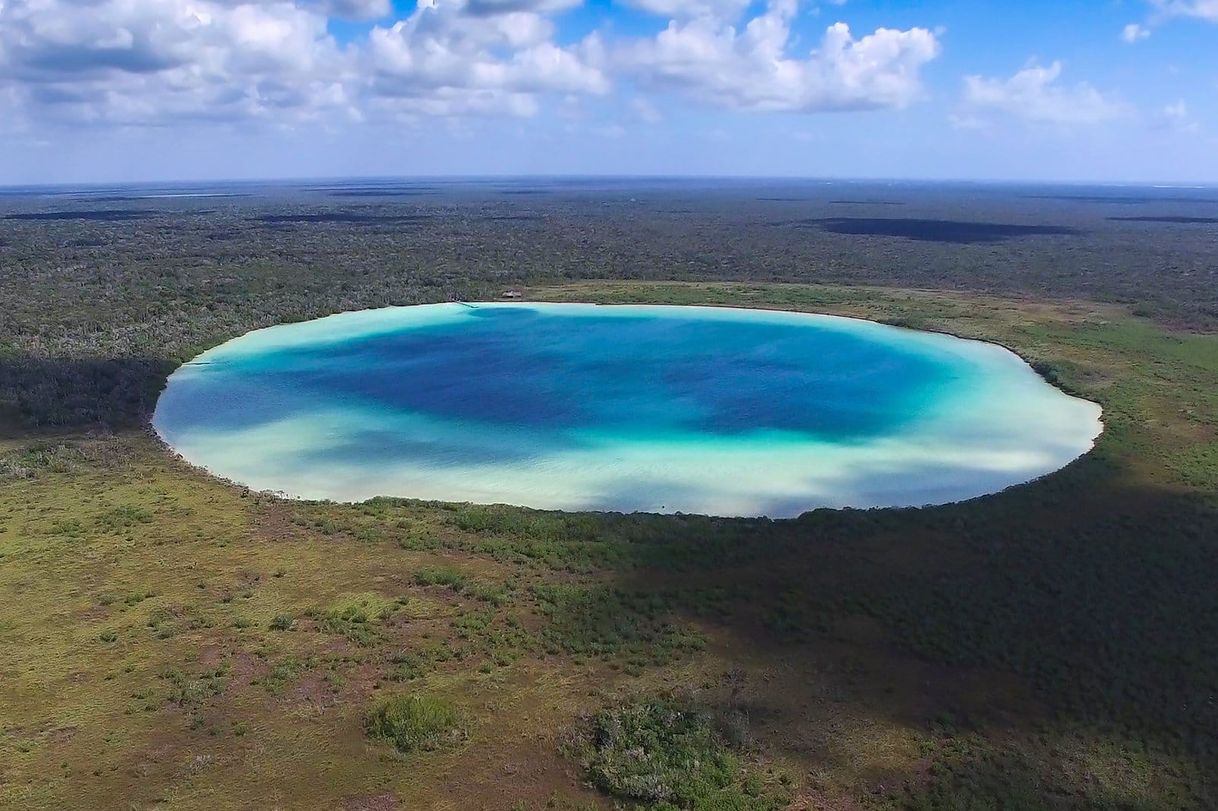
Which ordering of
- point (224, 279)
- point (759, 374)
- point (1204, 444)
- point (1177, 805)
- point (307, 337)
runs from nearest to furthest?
point (1177, 805) → point (1204, 444) → point (759, 374) → point (307, 337) → point (224, 279)

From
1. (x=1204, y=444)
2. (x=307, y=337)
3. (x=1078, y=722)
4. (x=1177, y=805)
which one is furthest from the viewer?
(x=307, y=337)

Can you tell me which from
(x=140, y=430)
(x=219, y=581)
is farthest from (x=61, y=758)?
(x=140, y=430)

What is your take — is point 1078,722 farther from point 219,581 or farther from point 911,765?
point 219,581

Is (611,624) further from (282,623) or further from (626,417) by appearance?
(626,417)

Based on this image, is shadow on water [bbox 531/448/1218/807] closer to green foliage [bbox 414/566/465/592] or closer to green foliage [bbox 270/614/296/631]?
green foliage [bbox 414/566/465/592]

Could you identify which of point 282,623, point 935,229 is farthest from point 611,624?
point 935,229

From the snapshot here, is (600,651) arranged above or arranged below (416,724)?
below

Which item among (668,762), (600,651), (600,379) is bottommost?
(668,762)
